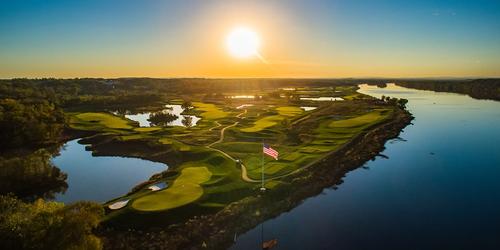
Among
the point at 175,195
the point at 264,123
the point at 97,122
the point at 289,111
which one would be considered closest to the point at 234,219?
the point at 175,195

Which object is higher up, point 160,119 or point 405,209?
point 160,119

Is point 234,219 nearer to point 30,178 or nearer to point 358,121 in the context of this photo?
point 30,178

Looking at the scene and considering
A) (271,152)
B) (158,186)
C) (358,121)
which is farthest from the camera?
(358,121)

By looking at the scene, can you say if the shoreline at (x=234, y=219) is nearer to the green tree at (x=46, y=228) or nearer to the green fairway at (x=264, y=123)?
the green tree at (x=46, y=228)

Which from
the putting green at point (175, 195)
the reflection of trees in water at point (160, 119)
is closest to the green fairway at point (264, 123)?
the reflection of trees in water at point (160, 119)

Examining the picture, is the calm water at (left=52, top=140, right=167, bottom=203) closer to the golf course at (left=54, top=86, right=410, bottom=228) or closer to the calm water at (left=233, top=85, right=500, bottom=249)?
the golf course at (left=54, top=86, right=410, bottom=228)

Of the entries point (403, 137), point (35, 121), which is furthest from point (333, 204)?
point (35, 121)

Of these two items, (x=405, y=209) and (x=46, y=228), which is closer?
(x=46, y=228)

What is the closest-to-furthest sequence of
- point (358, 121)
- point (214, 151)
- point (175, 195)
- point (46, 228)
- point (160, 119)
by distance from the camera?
point (46, 228) → point (175, 195) → point (214, 151) → point (358, 121) → point (160, 119)
